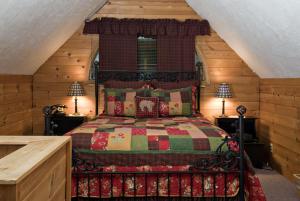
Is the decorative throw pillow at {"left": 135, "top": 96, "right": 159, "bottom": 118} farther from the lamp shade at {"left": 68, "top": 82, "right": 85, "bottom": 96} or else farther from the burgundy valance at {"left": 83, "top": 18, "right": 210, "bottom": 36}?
the burgundy valance at {"left": 83, "top": 18, "right": 210, "bottom": 36}

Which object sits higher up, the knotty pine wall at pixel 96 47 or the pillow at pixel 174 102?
the knotty pine wall at pixel 96 47

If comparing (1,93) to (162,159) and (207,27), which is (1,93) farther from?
(207,27)

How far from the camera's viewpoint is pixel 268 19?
2939 millimetres

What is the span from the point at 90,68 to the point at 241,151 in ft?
9.88

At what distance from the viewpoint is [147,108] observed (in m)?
3.92

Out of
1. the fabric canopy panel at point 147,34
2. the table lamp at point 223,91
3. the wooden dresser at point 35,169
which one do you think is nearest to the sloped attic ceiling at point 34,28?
the fabric canopy panel at point 147,34

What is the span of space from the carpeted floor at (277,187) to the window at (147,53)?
217 centimetres

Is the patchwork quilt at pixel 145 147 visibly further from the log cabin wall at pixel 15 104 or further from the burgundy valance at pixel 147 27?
the burgundy valance at pixel 147 27

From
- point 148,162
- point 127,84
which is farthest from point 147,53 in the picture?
point 148,162

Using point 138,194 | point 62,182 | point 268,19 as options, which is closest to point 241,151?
point 138,194

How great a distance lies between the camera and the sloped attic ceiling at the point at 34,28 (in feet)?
9.58

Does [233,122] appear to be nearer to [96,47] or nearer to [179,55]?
[179,55]

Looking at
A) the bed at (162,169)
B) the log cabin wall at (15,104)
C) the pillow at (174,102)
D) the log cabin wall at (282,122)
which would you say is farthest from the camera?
the pillow at (174,102)

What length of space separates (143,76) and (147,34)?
2.08 feet
